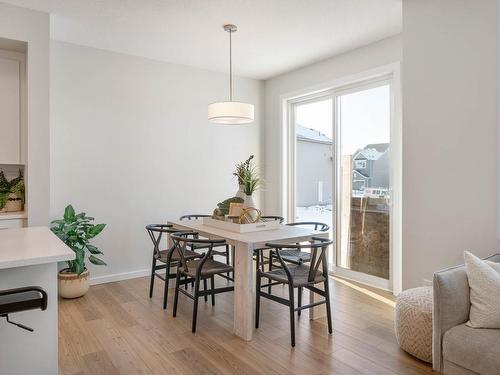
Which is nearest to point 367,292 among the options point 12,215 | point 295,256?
point 295,256

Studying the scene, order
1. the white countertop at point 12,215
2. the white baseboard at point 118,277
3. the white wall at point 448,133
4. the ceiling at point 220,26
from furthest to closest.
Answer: the white baseboard at point 118,277
the white countertop at point 12,215
the ceiling at point 220,26
the white wall at point 448,133

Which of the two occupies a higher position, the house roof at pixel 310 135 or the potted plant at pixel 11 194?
the house roof at pixel 310 135

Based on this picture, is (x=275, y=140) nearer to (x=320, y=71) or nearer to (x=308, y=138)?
(x=308, y=138)

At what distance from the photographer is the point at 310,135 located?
4980 mm

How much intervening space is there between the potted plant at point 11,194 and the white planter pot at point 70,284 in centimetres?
75

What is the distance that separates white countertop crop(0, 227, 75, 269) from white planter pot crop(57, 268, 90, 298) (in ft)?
4.70

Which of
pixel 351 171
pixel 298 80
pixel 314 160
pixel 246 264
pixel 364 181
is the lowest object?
pixel 246 264

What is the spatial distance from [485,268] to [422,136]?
1.25 m

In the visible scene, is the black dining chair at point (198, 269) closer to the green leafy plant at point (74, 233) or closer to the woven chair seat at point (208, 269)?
the woven chair seat at point (208, 269)

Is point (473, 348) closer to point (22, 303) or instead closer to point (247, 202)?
point (247, 202)

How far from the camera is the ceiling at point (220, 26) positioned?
3145 millimetres

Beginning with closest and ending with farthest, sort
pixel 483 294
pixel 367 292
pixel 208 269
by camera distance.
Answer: pixel 483 294 → pixel 208 269 → pixel 367 292

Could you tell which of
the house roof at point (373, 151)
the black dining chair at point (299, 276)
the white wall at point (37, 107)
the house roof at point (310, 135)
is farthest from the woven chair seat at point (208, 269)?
the house roof at point (310, 135)

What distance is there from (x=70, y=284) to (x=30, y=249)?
79.2 inches
